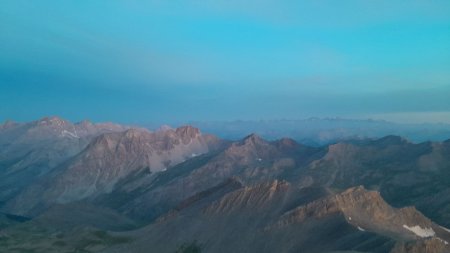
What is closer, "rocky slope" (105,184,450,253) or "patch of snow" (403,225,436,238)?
"rocky slope" (105,184,450,253)

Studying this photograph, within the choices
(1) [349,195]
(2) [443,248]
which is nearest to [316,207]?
(1) [349,195]

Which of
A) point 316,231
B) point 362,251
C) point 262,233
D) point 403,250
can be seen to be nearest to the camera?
point 403,250

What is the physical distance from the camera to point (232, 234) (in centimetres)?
19600

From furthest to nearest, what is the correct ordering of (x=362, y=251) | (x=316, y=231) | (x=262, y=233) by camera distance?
(x=262, y=233) < (x=316, y=231) < (x=362, y=251)

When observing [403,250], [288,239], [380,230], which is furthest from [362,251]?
[288,239]

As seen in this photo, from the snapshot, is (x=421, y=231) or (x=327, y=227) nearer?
(x=327, y=227)

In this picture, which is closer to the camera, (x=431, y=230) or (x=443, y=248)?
(x=443, y=248)

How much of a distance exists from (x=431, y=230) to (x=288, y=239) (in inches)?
1973

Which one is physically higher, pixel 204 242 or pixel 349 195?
pixel 349 195

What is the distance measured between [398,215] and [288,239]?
4274 cm

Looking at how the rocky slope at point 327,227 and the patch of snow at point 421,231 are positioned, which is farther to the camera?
the patch of snow at point 421,231

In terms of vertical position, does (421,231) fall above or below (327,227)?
below

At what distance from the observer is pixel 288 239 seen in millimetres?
175750

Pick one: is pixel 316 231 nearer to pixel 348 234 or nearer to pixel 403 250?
pixel 348 234
